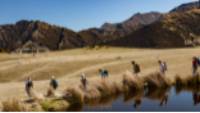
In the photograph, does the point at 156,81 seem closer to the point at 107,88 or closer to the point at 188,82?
the point at 188,82

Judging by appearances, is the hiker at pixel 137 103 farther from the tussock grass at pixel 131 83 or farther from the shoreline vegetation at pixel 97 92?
the tussock grass at pixel 131 83

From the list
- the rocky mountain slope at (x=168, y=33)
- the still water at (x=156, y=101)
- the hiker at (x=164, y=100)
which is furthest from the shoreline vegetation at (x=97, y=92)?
the rocky mountain slope at (x=168, y=33)

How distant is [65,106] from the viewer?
33.4 metres

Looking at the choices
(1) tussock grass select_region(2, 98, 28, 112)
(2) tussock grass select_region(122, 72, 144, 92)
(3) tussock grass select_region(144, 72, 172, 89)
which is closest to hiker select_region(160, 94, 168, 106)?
(2) tussock grass select_region(122, 72, 144, 92)

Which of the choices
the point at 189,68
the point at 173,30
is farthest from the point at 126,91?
the point at 173,30

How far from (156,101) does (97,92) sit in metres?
4.74

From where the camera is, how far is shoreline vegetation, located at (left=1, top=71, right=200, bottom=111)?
1232 inches

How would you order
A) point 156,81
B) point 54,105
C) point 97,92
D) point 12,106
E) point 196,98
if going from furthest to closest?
point 156,81
point 97,92
point 196,98
point 54,105
point 12,106

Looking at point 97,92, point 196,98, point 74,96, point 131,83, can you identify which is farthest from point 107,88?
point 196,98

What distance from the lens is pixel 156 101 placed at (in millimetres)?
35781

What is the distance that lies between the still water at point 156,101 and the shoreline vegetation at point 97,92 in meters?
0.80

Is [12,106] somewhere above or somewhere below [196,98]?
above

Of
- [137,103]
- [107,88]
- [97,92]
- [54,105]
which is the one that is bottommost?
[137,103]

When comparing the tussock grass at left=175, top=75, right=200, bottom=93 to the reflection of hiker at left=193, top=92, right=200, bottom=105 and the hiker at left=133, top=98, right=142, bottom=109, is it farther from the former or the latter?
the hiker at left=133, top=98, right=142, bottom=109
